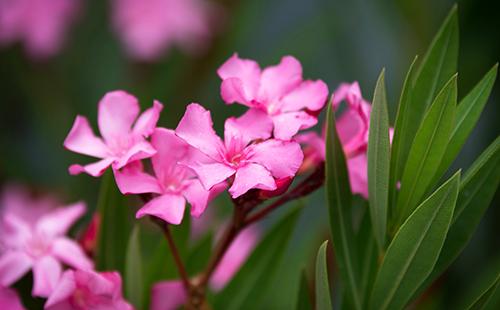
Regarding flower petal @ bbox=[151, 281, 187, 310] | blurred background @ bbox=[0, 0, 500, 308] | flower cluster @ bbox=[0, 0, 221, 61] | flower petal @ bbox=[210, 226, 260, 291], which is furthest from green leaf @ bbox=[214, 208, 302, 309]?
flower cluster @ bbox=[0, 0, 221, 61]

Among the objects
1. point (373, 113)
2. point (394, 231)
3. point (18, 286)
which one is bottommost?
point (18, 286)

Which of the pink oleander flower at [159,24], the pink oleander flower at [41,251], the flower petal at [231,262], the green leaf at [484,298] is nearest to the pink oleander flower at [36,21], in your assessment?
the pink oleander flower at [159,24]

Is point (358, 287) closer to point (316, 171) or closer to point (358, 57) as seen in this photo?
point (316, 171)

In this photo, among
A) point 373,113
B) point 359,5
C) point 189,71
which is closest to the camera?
point 373,113

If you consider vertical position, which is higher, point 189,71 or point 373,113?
point 373,113

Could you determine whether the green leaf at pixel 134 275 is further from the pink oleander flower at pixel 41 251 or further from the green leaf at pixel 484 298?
the green leaf at pixel 484 298

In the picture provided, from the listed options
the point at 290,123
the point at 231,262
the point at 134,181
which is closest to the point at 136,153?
the point at 134,181

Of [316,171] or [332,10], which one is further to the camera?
[332,10]

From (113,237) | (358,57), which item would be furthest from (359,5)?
(113,237)
